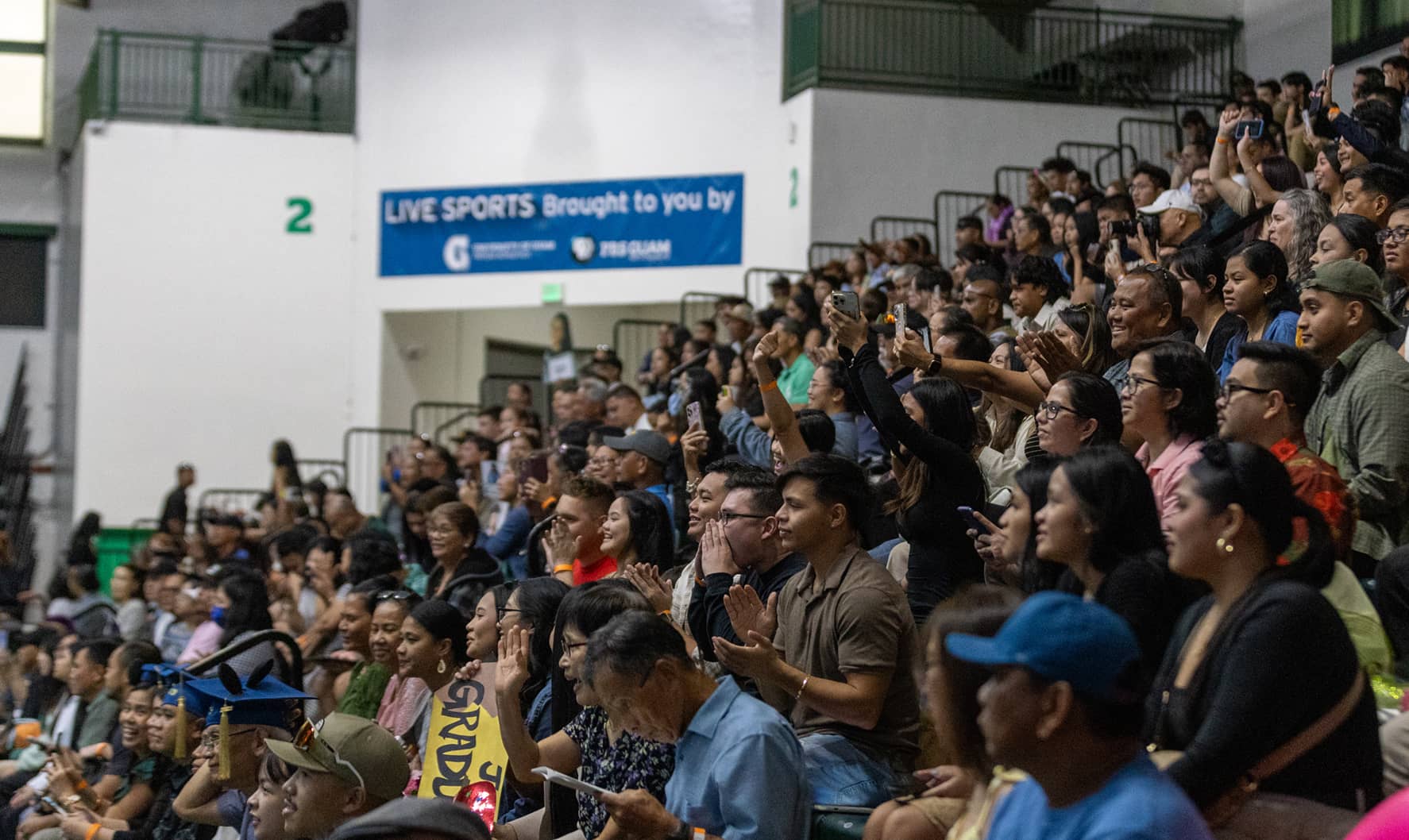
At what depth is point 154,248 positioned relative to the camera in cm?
1811

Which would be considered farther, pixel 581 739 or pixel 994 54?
→ pixel 994 54

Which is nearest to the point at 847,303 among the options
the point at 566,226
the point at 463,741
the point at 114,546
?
the point at 463,741

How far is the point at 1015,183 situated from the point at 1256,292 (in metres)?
9.89

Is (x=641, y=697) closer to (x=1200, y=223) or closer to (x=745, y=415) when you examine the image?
(x=745, y=415)

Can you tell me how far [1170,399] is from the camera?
450 centimetres

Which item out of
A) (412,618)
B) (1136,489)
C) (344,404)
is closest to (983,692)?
(1136,489)

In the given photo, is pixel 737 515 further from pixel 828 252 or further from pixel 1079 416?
pixel 828 252

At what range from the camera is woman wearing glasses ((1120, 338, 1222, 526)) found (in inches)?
176

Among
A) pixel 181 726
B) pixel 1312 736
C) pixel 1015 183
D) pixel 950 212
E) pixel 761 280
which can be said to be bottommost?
pixel 181 726

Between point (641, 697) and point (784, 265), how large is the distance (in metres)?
12.0

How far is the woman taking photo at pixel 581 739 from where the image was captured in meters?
4.54

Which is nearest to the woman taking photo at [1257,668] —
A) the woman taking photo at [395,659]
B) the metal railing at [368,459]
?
the woman taking photo at [395,659]

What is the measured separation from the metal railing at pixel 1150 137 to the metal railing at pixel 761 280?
3331 mm

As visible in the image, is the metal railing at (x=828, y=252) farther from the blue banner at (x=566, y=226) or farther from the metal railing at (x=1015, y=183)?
the metal railing at (x=1015, y=183)
